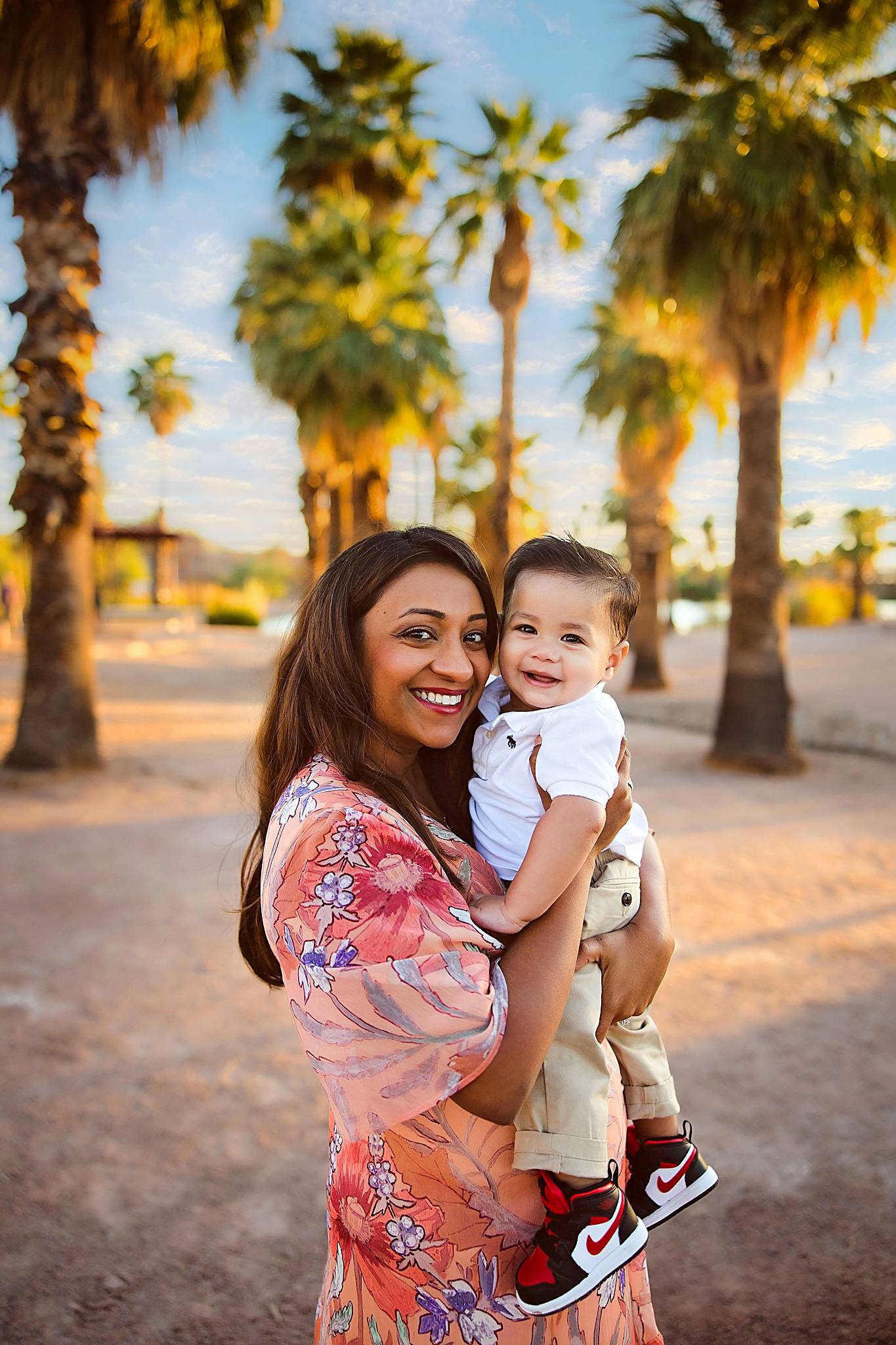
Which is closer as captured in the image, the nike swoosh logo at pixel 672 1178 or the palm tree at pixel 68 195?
the nike swoosh logo at pixel 672 1178

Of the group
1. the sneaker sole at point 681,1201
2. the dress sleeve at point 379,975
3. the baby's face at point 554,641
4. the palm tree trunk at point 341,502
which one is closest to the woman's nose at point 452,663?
the baby's face at point 554,641

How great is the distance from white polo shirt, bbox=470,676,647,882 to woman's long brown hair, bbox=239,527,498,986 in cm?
12

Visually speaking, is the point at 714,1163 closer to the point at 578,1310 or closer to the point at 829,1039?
the point at 829,1039

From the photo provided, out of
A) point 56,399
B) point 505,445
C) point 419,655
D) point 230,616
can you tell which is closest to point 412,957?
point 419,655

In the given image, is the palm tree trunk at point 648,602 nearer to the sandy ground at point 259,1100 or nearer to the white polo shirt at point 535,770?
the sandy ground at point 259,1100

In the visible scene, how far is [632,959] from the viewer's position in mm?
1661

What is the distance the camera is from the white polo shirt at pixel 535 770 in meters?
1.55

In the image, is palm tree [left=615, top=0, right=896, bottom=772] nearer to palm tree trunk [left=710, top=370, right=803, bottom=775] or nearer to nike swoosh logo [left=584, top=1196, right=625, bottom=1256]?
palm tree trunk [left=710, top=370, right=803, bottom=775]

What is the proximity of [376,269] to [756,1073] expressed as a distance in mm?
18889

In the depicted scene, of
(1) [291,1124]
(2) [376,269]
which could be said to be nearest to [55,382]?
(1) [291,1124]

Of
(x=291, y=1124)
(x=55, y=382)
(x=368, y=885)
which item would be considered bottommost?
(x=291, y=1124)

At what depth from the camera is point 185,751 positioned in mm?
11898

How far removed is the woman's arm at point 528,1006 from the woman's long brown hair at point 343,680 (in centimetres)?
21

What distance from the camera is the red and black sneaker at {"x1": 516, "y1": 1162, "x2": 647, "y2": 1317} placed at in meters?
1.45
